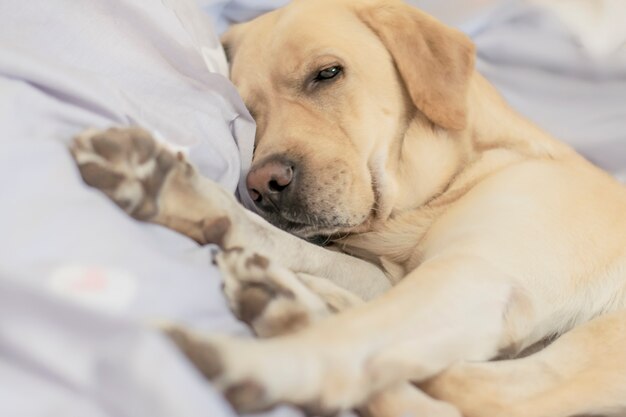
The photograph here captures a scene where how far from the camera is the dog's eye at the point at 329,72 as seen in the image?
218 centimetres

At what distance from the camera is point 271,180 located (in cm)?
197

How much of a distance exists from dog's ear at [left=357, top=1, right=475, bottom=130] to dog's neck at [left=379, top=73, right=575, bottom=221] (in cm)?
8

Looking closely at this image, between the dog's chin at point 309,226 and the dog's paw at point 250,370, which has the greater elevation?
the dog's paw at point 250,370

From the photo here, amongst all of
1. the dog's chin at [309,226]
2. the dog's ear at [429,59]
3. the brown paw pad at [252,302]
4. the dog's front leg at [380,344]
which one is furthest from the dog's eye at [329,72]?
the brown paw pad at [252,302]

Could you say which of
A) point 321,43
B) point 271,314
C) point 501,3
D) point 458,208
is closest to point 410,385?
point 271,314

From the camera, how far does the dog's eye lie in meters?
2.18

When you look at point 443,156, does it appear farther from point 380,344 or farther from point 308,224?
point 380,344

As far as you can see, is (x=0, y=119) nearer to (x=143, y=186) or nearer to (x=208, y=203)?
(x=143, y=186)

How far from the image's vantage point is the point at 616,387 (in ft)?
5.43

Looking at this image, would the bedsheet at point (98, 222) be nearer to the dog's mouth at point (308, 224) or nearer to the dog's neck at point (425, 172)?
the dog's mouth at point (308, 224)

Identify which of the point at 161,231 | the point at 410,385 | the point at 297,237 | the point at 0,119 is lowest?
the point at 297,237

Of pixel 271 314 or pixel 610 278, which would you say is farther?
pixel 610 278

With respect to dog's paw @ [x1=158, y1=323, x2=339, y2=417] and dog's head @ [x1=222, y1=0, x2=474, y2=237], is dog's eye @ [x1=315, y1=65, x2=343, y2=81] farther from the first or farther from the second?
dog's paw @ [x1=158, y1=323, x2=339, y2=417]

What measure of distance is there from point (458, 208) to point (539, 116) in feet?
3.32
